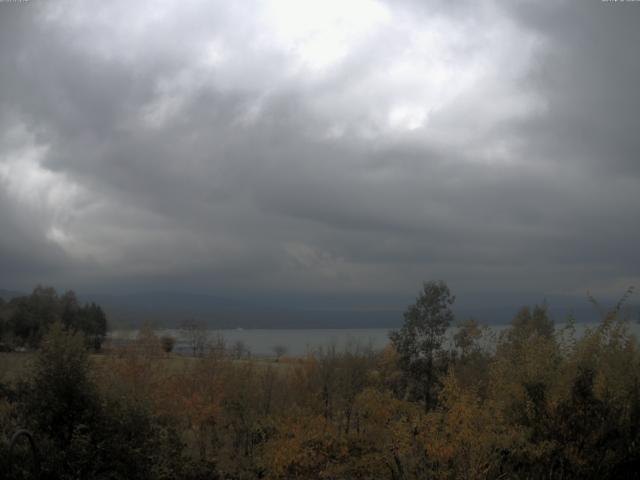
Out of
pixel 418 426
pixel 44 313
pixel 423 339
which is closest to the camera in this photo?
pixel 418 426

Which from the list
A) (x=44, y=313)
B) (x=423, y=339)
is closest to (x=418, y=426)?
(x=423, y=339)

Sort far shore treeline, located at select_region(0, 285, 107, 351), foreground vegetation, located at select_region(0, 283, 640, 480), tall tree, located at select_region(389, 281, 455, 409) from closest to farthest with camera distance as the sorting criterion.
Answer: foreground vegetation, located at select_region(0, 283, 640, 480) → tall tree, located at select_region(389, 281, 455, 409) → far shore treeline, located at select_region(0, 285, 107, 351)

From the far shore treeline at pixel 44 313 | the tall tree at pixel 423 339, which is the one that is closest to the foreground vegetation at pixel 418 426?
the tall tree at pixel 423 339

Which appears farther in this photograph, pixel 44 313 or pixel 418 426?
pixel 44 313

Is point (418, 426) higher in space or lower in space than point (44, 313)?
lower

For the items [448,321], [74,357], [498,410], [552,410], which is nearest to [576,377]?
[552,410]

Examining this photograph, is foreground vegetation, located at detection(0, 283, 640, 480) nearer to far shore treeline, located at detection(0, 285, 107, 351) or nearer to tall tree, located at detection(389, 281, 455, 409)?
tall tree, located at detection(389, 281, 455, 409)

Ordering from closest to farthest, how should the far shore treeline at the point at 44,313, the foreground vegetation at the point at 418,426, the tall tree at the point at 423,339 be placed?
the foreground vegetation at the point at 418,426, the tall tree at the point at 423,339, the far shore treeline at the point at 44,313

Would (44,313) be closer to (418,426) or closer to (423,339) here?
(423,339)

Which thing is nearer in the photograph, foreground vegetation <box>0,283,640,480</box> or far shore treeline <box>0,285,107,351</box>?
foreground vegetation <box>0,283,640,480</box>

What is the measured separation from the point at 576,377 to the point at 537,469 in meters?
2.32

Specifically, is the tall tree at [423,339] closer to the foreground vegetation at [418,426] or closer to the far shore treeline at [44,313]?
the foreground vegetation at [418,426]

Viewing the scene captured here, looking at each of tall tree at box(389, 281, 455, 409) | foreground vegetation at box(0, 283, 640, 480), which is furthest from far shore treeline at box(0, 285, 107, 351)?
foreground vegetation at box(0, 283, 640, 480)

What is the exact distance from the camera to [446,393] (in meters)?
15.9
